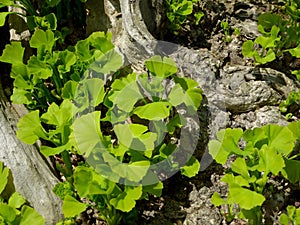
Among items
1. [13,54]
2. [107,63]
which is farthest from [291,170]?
[13,54]

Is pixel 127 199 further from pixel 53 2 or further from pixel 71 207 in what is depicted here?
pixel 53 2

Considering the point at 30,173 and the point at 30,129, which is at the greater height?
the point at 30,129

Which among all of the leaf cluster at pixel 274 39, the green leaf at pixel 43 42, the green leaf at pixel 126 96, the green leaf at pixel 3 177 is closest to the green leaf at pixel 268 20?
the leaf cluster at pixel 274 39

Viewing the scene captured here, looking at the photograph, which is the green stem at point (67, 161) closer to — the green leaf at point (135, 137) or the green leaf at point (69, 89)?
the green leaf at point (69, 89)

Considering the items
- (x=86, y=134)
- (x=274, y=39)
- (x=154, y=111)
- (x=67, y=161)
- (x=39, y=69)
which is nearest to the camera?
(x=86, y=134)

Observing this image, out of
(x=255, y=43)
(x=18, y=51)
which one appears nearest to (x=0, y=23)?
(x=18, y=51)
